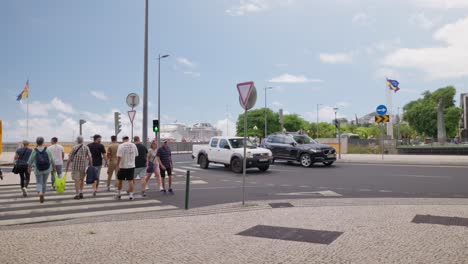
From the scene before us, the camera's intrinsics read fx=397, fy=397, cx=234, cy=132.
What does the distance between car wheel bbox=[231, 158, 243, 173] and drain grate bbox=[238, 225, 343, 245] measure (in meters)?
12.4

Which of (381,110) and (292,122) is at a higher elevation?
(292,122)

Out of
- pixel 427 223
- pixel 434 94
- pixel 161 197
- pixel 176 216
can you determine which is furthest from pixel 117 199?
pixel 434 94

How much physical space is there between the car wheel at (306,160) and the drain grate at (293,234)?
1568 cm

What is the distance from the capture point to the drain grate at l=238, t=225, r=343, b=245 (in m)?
5.88

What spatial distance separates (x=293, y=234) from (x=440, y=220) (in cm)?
306

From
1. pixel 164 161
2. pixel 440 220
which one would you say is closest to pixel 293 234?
pixel 440 220

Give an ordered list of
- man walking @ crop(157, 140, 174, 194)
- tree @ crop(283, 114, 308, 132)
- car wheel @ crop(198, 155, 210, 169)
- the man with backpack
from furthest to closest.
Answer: tree @ crop(283, 114, 308, 132) → car wheel @ crop(198, 155, 210, 169) → man walking @ crop(157, 140, 174, 194) → the man with backpack

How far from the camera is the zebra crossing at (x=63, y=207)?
27.6ft

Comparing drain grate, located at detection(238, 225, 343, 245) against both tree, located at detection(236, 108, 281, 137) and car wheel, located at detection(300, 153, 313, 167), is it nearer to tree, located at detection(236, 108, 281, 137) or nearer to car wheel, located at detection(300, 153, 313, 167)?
car wheel, located at detection(300, 153, 313, 167)

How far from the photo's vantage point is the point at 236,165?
767 inches

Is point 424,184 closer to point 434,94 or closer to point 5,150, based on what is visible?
point 5,150

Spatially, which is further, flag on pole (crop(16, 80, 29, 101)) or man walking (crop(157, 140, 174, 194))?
flag on pole (crop(16, 80, 29, 101))

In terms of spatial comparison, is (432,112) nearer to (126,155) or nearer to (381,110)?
(381,110)

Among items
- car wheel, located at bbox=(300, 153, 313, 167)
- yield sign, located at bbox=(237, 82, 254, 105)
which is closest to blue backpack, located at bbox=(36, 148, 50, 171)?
yield sign, located at bbox=(237, 82, 254, 105)
